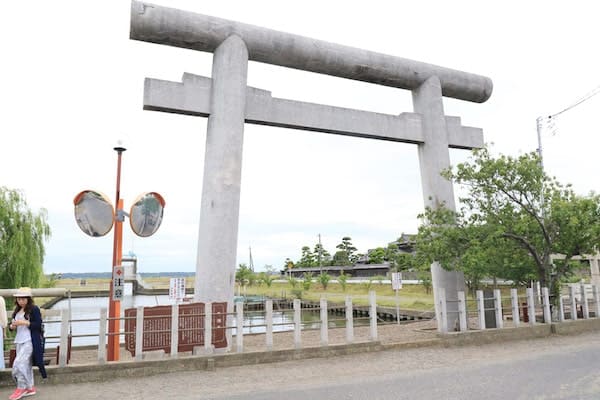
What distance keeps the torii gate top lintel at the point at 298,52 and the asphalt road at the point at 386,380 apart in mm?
7730

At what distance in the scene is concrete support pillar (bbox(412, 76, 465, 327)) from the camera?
43.9 feet

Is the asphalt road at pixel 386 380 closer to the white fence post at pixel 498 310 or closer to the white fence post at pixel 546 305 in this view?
the white fence post at pixel 498 310

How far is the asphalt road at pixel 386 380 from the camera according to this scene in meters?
6.62

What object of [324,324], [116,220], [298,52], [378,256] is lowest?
[324,324]

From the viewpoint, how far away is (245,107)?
444 inches

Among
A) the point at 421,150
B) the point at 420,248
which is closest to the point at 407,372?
the point at 420,248

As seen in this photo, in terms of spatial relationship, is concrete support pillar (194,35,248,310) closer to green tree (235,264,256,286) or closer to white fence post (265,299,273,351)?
white fence post (265,299,273,351)

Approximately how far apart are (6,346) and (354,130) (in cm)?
1073

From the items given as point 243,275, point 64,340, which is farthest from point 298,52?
point 243,275

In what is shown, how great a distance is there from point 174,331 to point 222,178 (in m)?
3.68

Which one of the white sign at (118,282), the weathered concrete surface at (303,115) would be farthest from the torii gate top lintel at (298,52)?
the white sign at (118,282)

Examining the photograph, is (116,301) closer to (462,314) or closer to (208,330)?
(208,330)

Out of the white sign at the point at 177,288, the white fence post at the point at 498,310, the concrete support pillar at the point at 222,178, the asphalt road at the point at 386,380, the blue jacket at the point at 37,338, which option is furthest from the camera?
the white sign at the point at 177,288

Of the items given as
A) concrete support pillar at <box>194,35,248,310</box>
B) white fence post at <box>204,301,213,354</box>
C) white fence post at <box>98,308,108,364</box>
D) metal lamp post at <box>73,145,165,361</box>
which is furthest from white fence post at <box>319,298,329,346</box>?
white fence post at <box>98,308,108,364</box>
